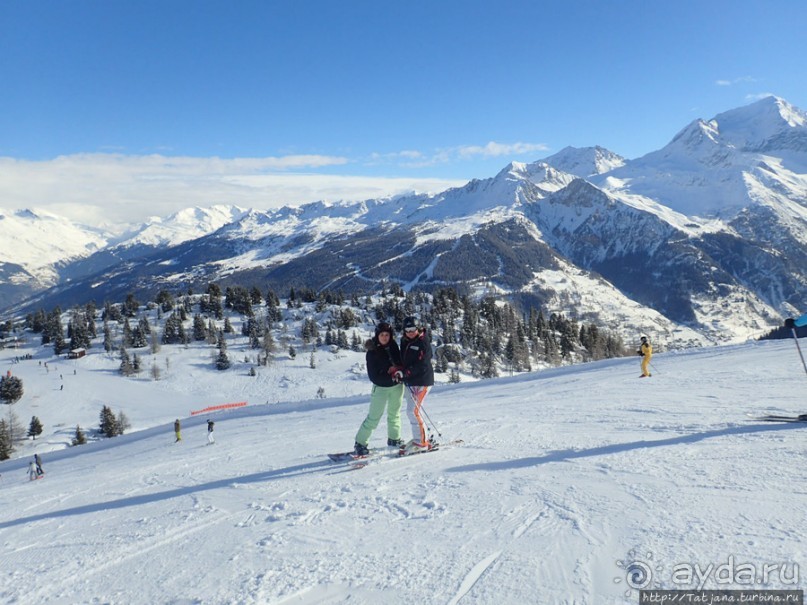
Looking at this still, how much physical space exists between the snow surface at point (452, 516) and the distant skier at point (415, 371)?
1.37 ft

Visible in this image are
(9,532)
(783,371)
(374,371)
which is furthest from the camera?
(783,371)

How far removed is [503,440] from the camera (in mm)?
9883

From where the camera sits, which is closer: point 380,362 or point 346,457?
point 380,362

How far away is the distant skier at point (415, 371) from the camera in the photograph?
870 cm

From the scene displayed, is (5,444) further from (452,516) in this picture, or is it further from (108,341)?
(452,516)

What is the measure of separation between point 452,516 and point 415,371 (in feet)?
10.6

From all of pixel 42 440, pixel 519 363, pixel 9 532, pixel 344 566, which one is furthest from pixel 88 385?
pixel 344 566

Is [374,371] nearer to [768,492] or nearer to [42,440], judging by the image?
[768,492]

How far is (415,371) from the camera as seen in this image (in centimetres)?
873

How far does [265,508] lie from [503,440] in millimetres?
5145

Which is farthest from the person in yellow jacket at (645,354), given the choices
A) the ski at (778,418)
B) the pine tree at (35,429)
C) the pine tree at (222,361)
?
the pine tree at (222,361)

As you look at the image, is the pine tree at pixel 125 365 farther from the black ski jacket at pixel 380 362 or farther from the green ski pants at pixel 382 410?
the black ski jacket at pixel 380 362

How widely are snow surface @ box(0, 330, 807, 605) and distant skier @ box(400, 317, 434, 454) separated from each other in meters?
0.42

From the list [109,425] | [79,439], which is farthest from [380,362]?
[79,439]
